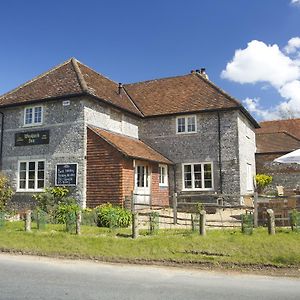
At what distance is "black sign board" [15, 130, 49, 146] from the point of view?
1992 centimetres

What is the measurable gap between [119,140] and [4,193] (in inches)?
265

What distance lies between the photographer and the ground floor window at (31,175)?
64.7 ft

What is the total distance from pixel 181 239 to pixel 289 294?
14.7ft

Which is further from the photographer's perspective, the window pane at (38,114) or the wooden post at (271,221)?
the window pane at (38,114)

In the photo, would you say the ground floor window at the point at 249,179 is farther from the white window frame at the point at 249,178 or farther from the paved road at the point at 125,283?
the paved road at the point at 125,283

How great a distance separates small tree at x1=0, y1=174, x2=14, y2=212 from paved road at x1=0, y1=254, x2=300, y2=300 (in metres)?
10.0

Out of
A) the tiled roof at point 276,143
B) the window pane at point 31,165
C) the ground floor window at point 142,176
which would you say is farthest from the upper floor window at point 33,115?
the tiled roof at point 276,143

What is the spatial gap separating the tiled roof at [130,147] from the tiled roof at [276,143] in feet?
34.3

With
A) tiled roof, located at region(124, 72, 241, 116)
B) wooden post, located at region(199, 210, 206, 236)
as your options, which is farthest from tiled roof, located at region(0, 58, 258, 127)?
wooden post, located at region(199, 210, 206, 236)

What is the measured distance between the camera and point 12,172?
67.0ft

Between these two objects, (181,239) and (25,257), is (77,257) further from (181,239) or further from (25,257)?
(181,239)

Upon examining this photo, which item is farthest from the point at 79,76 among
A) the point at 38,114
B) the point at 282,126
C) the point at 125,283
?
the point at 282,126

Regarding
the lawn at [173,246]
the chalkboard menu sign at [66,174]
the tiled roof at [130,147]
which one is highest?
the tiled roof at [130,147]

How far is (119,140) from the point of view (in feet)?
65.5
